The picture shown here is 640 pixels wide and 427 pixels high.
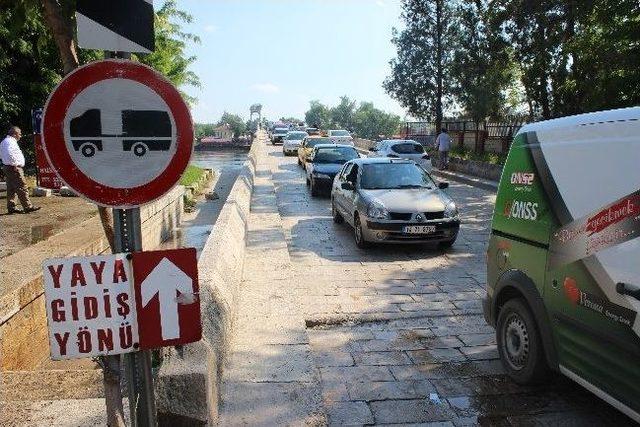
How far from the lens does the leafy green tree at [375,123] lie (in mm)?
123625

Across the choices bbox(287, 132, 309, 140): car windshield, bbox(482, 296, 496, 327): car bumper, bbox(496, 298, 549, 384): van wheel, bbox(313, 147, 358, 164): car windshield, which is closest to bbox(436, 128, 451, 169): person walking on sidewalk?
bbox(313, 147, 358, 164): car windshield

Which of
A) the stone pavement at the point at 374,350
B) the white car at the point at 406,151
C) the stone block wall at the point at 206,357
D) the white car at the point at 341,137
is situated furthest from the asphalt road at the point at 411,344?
the white car at the point at 341,137

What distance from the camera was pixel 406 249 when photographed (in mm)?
9523

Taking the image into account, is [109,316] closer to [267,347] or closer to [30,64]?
[267,347]

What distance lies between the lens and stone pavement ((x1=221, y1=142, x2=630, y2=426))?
3832mm

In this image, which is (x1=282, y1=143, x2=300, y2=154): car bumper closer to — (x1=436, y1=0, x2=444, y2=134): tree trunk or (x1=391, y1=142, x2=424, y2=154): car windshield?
(x1=436, y1=0, x2=444, y2=134): tree trunk

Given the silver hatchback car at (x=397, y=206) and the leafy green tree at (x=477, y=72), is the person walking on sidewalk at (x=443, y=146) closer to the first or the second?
the leafy green tree at (x=477, y=72)

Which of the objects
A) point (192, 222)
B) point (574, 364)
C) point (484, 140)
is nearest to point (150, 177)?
point (574, 364)

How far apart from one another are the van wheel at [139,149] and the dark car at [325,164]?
13808 millimetres

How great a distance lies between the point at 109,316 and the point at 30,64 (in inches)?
793

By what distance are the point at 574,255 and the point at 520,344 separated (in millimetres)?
1122

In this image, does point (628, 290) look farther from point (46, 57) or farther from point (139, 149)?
point (46, 57)

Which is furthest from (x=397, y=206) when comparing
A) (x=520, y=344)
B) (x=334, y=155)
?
(x=334, y=155)

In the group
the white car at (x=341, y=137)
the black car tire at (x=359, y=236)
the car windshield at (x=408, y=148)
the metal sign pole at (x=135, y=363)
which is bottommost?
the black car tire at (x=359, y=236)
